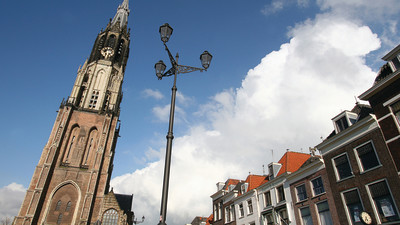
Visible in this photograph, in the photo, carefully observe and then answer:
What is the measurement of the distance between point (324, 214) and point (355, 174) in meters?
3.99

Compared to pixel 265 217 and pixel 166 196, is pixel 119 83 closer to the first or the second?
pixel 265 217

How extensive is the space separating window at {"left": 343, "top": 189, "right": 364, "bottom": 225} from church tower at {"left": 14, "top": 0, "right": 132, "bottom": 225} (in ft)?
104

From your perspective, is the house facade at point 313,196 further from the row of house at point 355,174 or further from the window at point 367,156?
the window at point 367,156

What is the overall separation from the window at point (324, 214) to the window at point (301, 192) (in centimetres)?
171

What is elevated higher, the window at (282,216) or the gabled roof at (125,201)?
the gabled roof at (125,201)

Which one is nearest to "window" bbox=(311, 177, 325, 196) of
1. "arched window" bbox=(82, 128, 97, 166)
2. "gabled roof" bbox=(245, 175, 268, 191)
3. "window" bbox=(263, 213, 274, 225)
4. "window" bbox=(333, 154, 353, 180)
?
"window" bbox=(333, 154, 353, 180)

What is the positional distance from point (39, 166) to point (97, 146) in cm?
814

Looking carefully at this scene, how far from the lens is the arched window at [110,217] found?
36781 mm

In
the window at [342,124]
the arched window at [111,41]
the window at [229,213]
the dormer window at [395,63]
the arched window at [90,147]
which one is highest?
the arched window at [111,41]

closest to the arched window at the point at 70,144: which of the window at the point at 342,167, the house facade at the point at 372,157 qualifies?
the house facade at the point at 372,157

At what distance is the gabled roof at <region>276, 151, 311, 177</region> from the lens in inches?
927

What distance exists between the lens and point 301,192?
811 inches

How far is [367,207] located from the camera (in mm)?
15016

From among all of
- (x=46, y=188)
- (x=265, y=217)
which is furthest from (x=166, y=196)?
(x=46, y=188)
